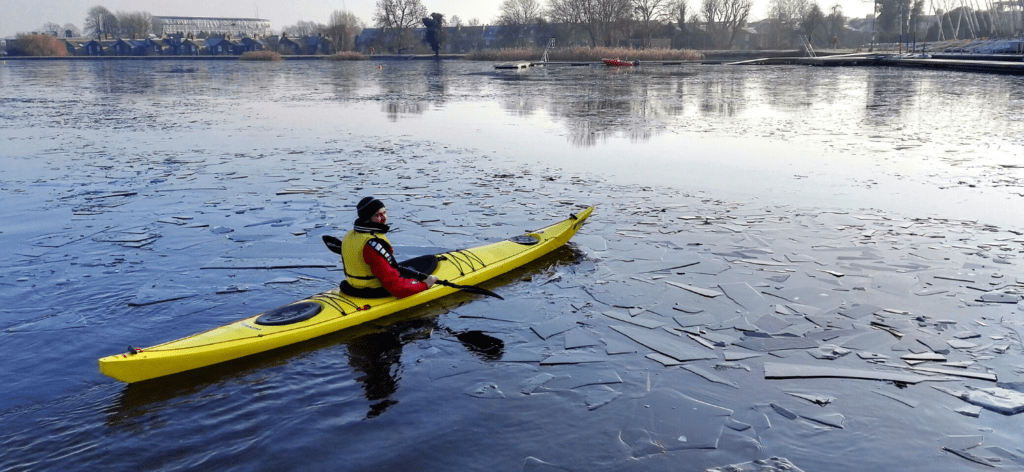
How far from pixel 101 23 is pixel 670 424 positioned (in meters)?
158

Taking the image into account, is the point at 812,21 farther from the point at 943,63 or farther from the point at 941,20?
the point at 943,63

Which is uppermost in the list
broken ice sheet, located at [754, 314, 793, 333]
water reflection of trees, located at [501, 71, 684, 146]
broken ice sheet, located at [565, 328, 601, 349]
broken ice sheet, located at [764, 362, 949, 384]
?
water reflection of trees, located at [501, 71, 684, 146]

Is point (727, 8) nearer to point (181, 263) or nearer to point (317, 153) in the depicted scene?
point (317, 153)

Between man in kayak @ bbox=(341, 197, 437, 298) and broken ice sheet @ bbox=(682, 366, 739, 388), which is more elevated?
man in kayak @ bbox=(341, 197, 437, 298)

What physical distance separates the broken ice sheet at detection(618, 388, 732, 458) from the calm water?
0.02 meters

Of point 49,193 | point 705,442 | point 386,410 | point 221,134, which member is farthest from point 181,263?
point 221,134

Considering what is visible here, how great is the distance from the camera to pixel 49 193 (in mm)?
10023

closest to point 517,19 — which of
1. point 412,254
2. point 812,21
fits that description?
point 812,21

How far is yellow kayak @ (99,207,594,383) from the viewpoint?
474 centimetres

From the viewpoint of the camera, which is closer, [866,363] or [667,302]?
[866,363]

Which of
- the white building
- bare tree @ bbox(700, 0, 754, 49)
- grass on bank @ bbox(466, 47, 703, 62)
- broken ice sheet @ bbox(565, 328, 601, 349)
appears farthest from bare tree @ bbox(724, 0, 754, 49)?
the white building

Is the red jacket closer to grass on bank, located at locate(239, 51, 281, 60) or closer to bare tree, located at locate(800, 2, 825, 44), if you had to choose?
bare tree, located at locate(800, 2, 825, 44)

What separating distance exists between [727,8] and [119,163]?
298 ft

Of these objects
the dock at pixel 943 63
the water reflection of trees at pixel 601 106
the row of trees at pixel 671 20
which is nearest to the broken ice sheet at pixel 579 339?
the water reflection of trees at pixel 601 106
